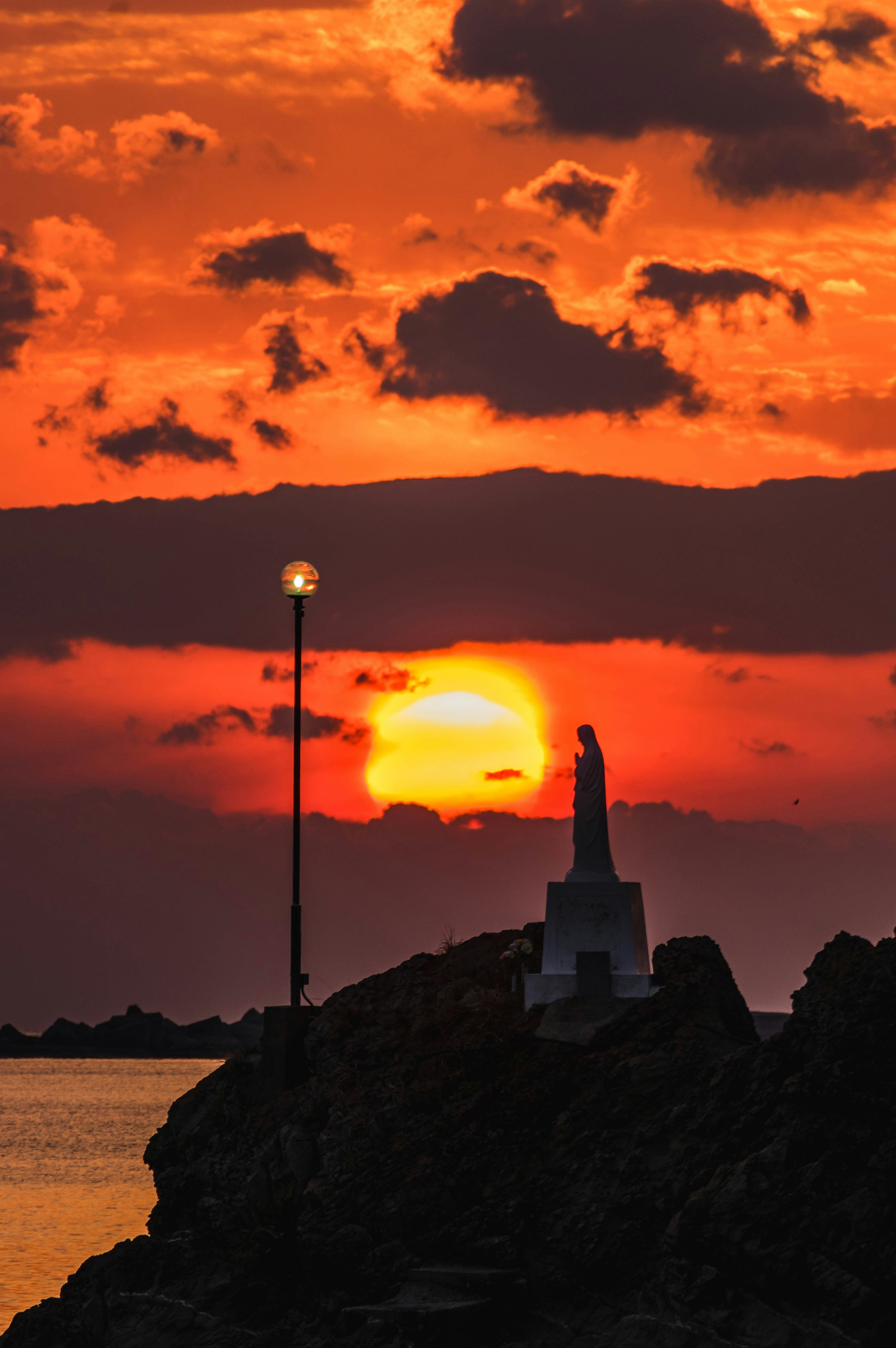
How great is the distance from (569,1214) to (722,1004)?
5.12 metres

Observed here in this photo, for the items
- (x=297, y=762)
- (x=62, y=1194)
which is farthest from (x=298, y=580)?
(x=62, y=1194)

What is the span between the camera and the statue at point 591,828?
1239 inches

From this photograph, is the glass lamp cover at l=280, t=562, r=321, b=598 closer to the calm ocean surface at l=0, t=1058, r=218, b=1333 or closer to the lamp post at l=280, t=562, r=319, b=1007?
the lamp post at l=280, t=562, r=319, b=1007

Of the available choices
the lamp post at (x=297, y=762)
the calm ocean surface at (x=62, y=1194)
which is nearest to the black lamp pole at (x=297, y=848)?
the lamp post at (x=297, y=762)

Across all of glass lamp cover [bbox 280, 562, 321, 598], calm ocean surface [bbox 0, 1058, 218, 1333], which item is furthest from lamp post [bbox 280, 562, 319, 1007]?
calm ocean surface [bbox 0, 1058, 218, 1333]

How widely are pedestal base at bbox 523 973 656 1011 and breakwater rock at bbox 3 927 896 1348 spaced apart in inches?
25.9

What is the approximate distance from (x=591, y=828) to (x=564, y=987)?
3261mm

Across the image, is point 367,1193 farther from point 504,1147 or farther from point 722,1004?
point 722,1004

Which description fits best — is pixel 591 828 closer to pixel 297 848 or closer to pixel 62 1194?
pixel 297 848

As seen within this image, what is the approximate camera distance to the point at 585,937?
30672 millimetres

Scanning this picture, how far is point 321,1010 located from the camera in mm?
32844

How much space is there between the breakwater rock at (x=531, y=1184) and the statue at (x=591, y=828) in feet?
7.28

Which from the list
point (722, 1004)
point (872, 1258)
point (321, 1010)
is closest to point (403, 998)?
point (321, 1010)

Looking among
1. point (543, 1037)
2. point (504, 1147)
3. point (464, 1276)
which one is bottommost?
point (464, 1276)
